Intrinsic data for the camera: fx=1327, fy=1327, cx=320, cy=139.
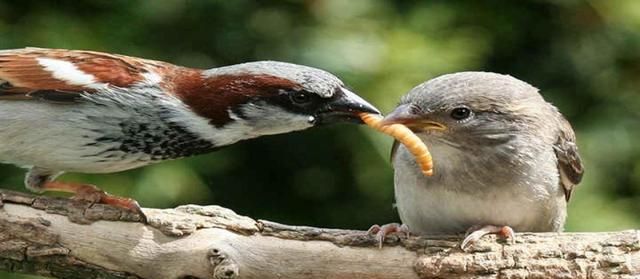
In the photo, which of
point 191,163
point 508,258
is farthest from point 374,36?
point 508,258

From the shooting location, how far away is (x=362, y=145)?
Result: 16.9ft

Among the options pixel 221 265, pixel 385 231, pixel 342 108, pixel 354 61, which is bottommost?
pixel 221 265

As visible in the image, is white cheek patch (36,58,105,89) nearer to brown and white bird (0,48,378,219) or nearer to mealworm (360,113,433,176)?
brown and white bird (0,48,378,219)

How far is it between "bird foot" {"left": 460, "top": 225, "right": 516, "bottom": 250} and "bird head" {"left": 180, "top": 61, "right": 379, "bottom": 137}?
0.44 meters

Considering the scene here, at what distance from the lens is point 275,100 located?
12.2ft

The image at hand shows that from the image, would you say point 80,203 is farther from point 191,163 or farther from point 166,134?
point 191,163

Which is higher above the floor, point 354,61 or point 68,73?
point 354,61

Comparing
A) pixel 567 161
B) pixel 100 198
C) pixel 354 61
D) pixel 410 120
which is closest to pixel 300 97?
pixel 410 120

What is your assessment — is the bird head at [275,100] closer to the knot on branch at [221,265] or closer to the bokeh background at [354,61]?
the knot on branch at [221,265]

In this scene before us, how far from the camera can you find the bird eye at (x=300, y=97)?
3.71m

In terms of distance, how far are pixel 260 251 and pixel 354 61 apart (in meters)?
1.47

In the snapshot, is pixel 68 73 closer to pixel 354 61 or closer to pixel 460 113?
pixel 460 113

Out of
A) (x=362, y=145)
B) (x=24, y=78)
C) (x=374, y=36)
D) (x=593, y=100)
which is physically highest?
(x=593, y=100)

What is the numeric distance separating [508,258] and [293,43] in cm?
183
